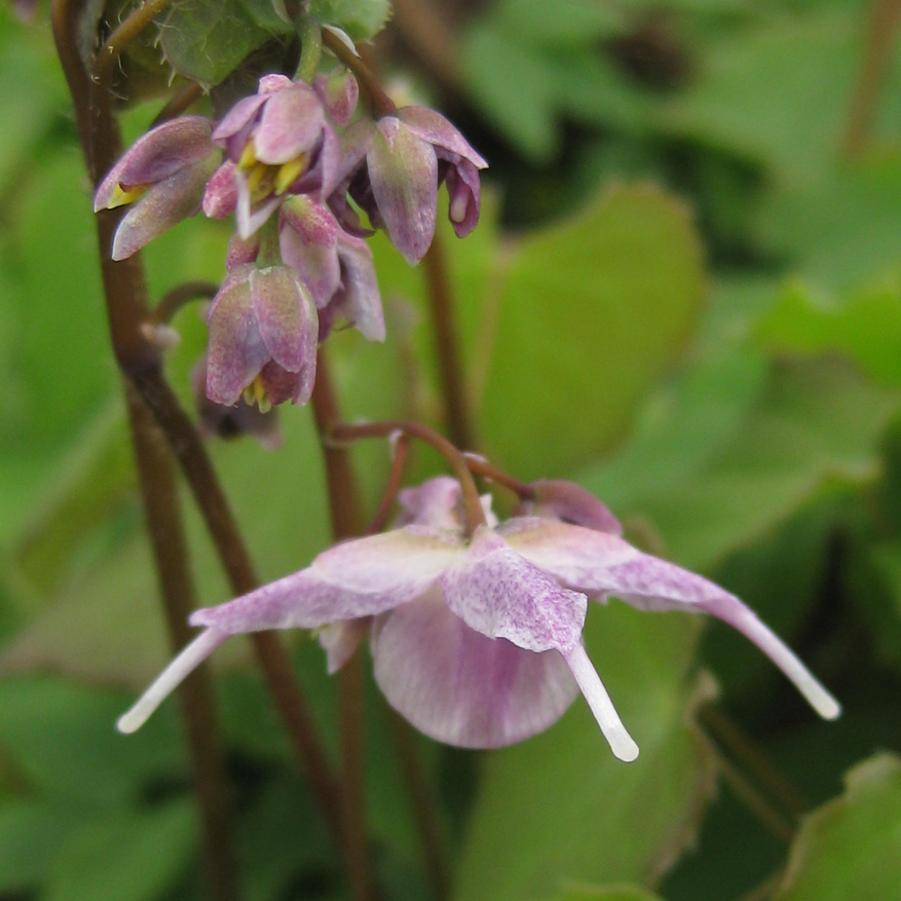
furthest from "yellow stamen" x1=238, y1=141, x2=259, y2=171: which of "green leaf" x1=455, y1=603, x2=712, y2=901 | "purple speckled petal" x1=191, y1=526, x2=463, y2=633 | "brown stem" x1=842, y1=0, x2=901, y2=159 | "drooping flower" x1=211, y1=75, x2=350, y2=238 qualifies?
"brown stem" x1=842, y1=0, x2=901, y2=159

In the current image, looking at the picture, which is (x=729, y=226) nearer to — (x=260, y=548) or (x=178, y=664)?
(x=260, y=548)

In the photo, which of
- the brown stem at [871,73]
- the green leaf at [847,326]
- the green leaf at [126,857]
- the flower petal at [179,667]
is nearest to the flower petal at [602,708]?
the flower petal at [179,667]

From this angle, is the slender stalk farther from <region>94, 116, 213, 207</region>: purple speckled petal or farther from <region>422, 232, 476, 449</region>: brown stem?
<region>422, 232, 476, 449</region>: brown stem

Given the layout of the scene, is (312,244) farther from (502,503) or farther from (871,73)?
(871,73)

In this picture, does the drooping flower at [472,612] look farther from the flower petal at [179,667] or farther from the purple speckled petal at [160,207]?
the purple speckled petal at [160,207]

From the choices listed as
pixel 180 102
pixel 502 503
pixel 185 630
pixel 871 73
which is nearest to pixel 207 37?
pixel 180 102

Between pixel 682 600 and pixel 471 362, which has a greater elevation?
pixel 682 600

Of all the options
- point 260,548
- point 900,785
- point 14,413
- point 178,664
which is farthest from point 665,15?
point 178,664
